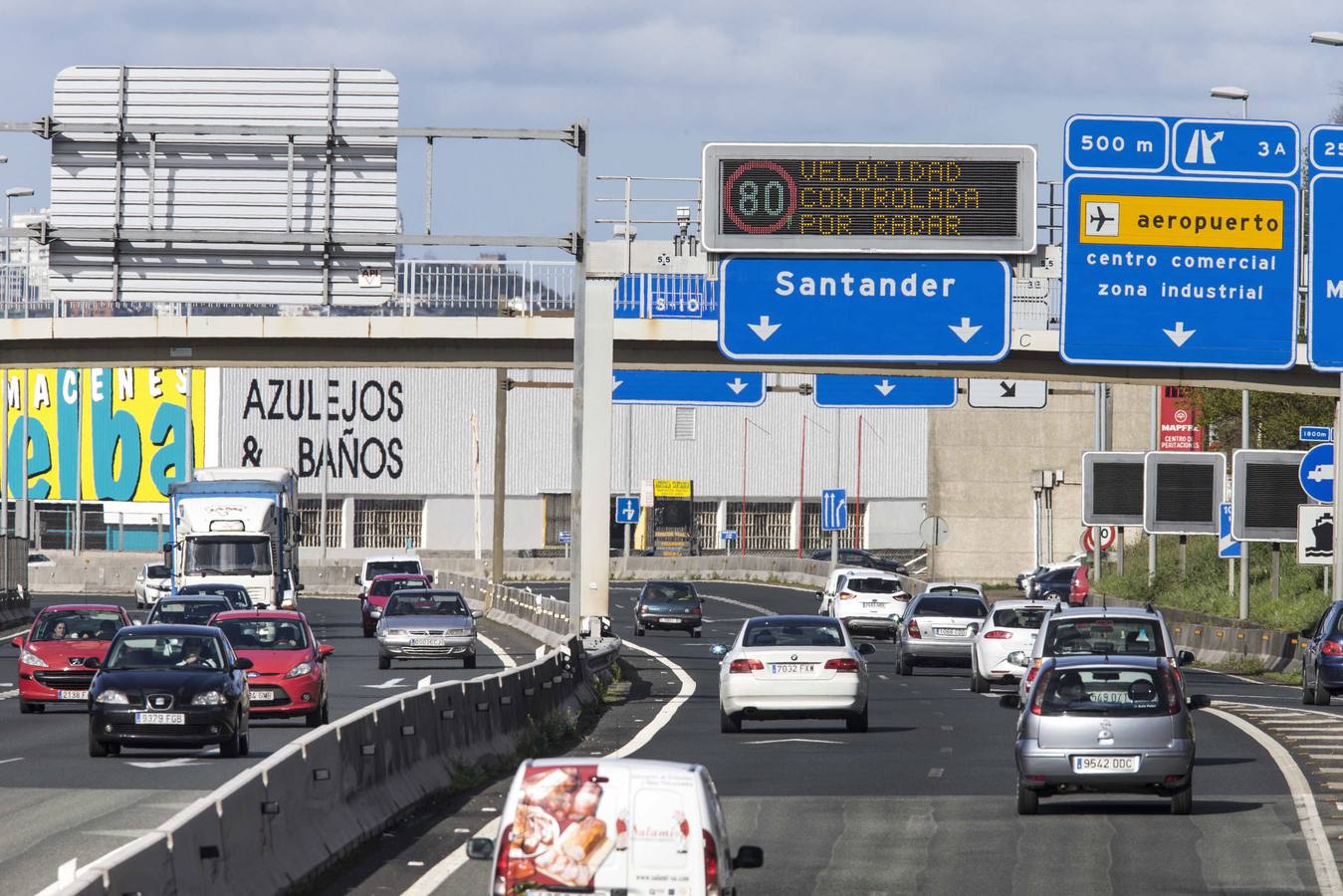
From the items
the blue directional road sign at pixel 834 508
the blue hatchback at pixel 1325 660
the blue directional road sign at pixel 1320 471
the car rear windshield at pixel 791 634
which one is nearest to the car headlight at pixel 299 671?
the car rear windshield at pixel 791 634

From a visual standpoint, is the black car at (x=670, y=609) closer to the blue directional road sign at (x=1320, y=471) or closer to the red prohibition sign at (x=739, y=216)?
the blue directional road sign at (x=1320, y=471)

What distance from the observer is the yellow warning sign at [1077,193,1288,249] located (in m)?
30.7

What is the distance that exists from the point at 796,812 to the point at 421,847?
12.4ft

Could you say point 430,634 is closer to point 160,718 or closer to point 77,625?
point 77,625

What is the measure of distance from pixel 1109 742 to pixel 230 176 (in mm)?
17275

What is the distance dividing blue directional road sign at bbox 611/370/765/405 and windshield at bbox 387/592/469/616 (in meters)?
5.95

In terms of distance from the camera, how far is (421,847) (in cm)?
1534

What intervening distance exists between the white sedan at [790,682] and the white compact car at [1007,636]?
717 centimetres

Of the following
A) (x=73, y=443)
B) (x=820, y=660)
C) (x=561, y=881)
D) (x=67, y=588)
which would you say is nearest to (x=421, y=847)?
(x=561, y=881)

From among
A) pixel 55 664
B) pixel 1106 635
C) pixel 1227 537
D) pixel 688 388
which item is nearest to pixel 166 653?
pixel 55 664

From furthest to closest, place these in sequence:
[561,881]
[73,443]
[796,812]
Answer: [73,443]
[796,812]
[561,881]

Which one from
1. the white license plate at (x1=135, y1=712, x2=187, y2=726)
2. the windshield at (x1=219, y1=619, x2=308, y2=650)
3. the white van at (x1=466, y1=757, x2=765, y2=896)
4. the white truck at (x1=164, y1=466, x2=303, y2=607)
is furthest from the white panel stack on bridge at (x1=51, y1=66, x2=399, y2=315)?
the white van at (x1=466, y1=757, x2=765, y2=896)

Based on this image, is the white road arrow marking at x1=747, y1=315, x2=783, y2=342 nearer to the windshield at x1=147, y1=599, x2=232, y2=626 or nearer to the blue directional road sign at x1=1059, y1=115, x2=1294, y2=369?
the blue directional road sign at x1=1059, y1=115, x2=1294, y2=369

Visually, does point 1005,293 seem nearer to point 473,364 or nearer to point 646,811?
point 473,364
